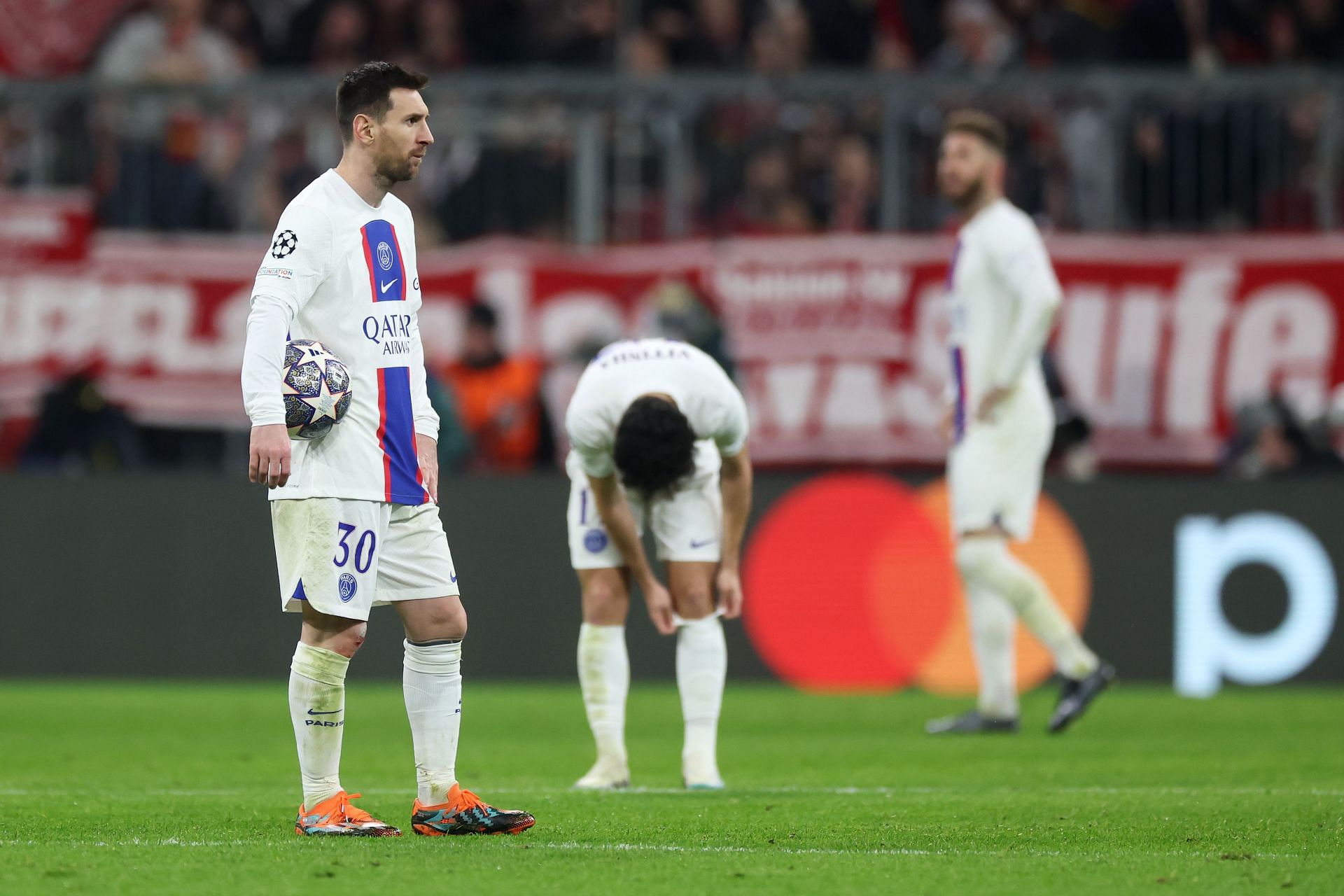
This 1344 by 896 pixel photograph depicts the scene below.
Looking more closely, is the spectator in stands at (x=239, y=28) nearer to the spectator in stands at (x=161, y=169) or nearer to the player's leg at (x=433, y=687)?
the spectator in stands at (x=161, y=169)

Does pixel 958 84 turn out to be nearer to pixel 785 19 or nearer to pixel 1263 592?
pixel 785 19

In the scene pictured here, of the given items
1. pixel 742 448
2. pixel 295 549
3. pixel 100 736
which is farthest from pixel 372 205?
pixel 100 736

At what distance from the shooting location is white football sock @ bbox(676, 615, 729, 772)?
758 cm

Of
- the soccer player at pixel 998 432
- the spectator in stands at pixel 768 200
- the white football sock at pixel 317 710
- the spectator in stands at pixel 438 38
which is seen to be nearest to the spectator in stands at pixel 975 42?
the spectator in stands at pixel 768 200

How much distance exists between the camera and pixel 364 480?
6.01m

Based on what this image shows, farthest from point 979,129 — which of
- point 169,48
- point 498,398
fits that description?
point 169,48

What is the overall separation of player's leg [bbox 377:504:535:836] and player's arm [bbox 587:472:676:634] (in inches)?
48.9

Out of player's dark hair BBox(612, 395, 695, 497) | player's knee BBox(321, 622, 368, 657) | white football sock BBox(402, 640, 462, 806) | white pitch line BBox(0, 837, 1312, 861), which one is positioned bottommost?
white pitch line BBox(0, 837, 1312, 861)

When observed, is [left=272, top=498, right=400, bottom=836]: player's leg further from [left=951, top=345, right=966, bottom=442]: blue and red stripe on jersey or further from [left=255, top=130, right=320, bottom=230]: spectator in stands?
[left=255, top=130, right=320, bottom=230]: spectator in stands

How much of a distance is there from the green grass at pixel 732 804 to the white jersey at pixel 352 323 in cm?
107

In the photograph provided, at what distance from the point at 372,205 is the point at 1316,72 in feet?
29.7

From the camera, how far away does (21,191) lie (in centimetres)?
1370

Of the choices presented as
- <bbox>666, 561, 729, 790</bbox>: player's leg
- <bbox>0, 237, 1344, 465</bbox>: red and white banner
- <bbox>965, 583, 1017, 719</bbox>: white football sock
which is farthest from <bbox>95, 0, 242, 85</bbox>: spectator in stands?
<bbox>666, 561, 729, 790</bbox>: player's leg

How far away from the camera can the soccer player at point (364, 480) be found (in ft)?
19.5
